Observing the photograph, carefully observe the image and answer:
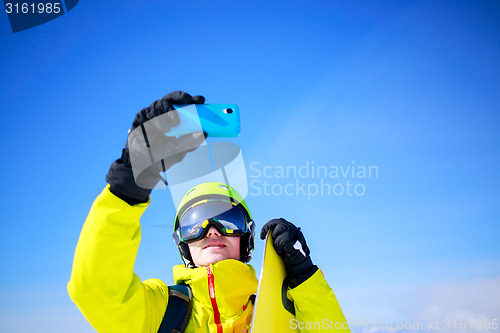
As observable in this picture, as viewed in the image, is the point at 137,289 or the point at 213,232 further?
the point at 213,232

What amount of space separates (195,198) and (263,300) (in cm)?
Result: 139

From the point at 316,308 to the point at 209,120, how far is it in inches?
83.8

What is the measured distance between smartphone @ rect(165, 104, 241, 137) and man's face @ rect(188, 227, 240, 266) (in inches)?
61.8

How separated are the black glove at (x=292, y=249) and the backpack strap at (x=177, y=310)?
0.90m

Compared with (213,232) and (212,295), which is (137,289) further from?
(213,232)

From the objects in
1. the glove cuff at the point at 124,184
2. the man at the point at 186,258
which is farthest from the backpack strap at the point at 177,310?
the glove cuff at the point at 124,184

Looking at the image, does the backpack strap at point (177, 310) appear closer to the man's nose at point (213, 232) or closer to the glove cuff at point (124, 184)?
the man's nose at point (213, 232)

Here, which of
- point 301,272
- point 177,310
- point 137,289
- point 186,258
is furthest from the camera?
point 186,258

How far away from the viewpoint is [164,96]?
2.35 metres

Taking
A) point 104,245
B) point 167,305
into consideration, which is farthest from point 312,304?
point 104,245

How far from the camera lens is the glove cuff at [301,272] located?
11.6 feet

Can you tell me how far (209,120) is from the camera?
2.40 metres

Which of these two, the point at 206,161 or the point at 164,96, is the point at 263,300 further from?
the point at 164,96

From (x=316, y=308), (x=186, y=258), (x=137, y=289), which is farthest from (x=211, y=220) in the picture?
(x=316, y=308)
